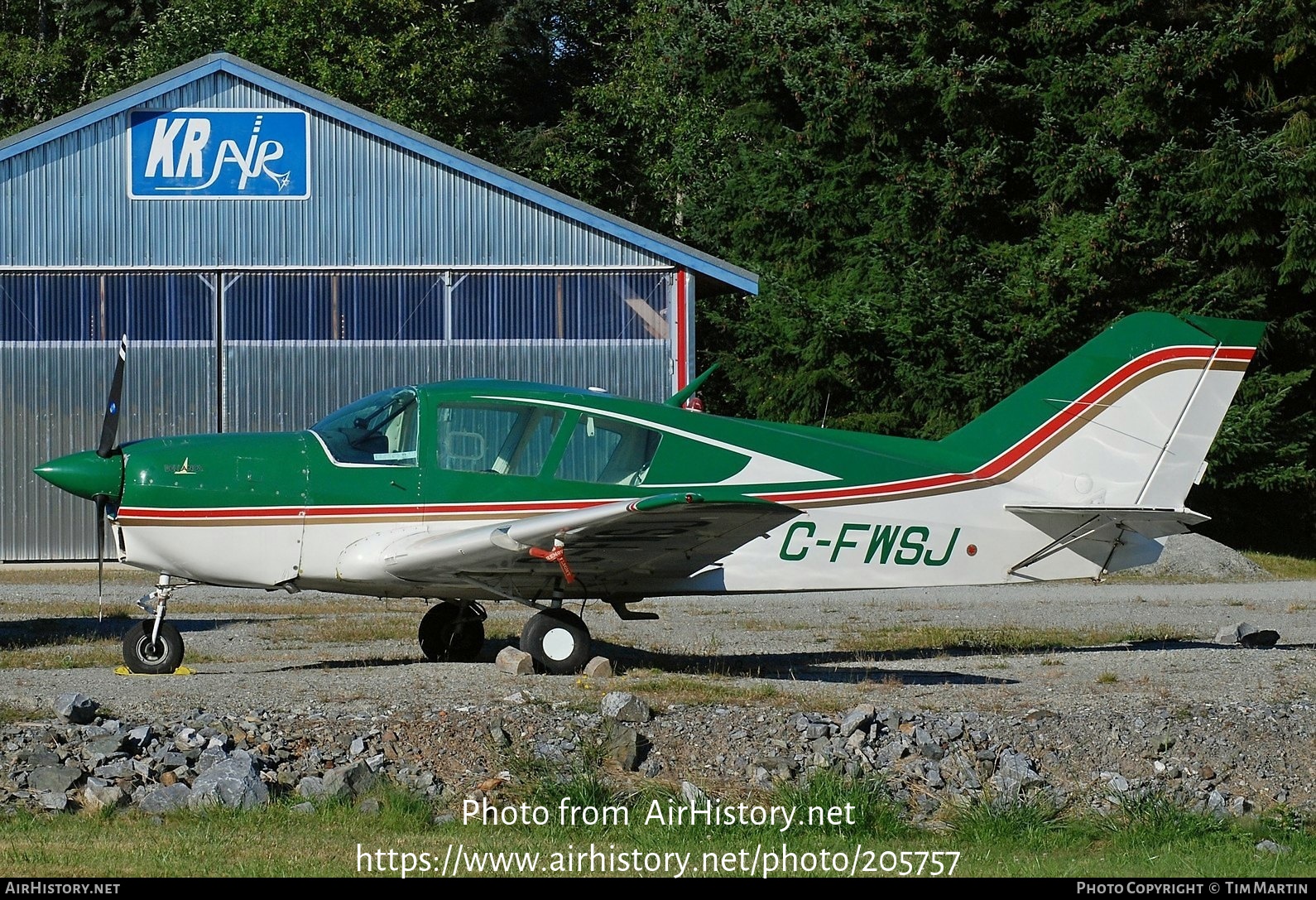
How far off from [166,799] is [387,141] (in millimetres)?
16677

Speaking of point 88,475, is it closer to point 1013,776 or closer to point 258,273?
point 1013,776

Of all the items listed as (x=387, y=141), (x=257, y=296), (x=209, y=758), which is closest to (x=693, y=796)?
(x=209, y=758)

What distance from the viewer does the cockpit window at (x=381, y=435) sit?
36.3 feet

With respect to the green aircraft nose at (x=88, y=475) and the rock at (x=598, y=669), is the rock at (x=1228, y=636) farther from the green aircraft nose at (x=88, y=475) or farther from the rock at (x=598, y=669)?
the green aircraft nose at (x=88, y=475)

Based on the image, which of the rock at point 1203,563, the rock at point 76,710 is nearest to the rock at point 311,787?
the rock at point 76,710

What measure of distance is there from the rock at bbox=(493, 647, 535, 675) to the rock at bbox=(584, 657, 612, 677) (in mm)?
398

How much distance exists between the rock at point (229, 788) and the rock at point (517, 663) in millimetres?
3062

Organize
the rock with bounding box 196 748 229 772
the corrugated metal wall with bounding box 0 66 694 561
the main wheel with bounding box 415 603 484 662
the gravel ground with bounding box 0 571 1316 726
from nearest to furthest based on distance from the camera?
1. the rock with bounding box 196 748 229 772
2. the gravel ground with bounding box 0 571 1316 726
3. the main wheel with bounding box 415 603 484 662
4. the corrugated metal wall with bounding box 0 66 694 561

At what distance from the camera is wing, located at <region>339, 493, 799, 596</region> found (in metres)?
9.96

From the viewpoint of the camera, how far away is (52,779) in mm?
7859

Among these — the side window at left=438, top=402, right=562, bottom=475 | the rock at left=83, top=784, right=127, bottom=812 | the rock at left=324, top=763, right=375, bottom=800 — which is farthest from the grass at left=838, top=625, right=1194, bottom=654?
the rock at left=83, top=784, right=127, bottom=812

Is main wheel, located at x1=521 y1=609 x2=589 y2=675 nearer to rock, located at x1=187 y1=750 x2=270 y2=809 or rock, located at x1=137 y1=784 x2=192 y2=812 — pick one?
rock, located at x1=187 y1=750 x2=270 y2=809
